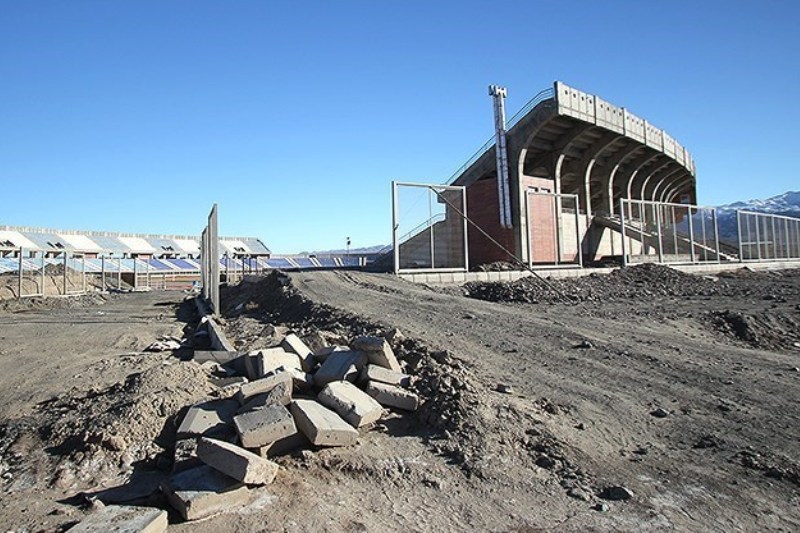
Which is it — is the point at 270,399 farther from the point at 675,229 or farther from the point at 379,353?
the point at 675,229

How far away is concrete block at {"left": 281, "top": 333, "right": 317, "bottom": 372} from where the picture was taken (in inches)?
221

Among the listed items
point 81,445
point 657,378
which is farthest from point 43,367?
point 657,378

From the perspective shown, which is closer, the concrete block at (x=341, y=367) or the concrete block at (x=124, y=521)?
the concrete block at (x=124, y=521)

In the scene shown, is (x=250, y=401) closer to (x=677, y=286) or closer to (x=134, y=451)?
(x=134, y=451)

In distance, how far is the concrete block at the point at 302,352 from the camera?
5.61m

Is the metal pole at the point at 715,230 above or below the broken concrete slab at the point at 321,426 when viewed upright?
above

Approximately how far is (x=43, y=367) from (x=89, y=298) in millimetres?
18844

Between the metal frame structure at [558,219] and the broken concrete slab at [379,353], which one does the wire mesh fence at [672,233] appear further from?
the broken concrete slab at [379,353]

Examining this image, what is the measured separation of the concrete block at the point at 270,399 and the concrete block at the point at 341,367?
0.69m

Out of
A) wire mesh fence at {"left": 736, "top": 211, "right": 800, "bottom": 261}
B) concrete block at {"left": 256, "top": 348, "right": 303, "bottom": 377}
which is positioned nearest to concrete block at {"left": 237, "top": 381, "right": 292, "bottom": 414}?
concrete block at {"left": 256, "top": 348, "right": 303, "bottom": 377}

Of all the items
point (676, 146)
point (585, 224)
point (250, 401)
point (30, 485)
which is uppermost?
point (676, 146)

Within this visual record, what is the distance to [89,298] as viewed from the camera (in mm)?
23609

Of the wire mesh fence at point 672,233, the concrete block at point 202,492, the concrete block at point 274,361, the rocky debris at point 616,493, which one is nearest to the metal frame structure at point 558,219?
the wire mesh fence at point 672,233

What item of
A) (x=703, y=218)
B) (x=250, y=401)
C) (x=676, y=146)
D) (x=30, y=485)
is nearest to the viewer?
(x=30, y=485)
